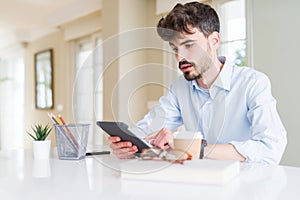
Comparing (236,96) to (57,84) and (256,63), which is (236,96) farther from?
(57,84)

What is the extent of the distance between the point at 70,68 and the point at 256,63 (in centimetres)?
313

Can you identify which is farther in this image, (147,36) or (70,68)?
(70,68)

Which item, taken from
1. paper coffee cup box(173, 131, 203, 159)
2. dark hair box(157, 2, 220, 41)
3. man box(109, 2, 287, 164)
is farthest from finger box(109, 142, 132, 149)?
dark hair box(157, 2, 220, 41)

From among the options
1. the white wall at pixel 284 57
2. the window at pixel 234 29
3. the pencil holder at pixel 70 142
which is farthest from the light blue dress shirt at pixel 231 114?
the window at pixel 234 29

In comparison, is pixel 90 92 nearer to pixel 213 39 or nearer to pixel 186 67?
pixel 186 67

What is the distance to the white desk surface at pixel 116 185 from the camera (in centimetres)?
68

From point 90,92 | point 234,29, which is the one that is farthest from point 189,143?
point 234,29

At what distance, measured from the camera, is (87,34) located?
4602 mm

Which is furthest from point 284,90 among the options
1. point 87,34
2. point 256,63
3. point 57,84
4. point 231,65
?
point 57,84

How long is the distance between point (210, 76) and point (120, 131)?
1.67 ft

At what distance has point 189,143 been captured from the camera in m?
0.89

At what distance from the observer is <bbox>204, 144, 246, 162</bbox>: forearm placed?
1030mm

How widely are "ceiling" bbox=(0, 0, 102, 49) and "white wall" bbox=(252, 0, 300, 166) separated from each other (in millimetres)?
2138

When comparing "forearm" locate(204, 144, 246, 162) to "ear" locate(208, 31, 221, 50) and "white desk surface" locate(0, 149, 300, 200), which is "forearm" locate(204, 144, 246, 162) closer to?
"white desk surface" locate(0, 149, 300, 200)
